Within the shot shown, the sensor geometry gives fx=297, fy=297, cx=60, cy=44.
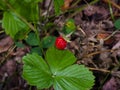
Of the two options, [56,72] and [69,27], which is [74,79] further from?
[69,27]

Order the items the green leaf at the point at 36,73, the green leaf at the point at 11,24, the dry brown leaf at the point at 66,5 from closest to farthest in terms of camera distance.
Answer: the green leaf at the point at 36,73 < the green leaf at the point at 11,24 < the dry brown leaf at the point at 66,5

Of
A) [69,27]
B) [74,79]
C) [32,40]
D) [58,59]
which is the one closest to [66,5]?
[69,27]

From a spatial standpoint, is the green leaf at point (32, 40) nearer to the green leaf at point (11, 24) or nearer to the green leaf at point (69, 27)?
the green leaf at point (11, 24)

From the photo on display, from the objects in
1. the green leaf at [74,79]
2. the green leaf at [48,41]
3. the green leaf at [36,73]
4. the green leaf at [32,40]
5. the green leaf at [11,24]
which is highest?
the green leaf at [11,24]

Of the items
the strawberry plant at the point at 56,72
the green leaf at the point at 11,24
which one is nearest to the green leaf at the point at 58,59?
the strawberry plant at the point at 56,72

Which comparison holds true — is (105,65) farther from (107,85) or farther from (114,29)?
(114,29)
